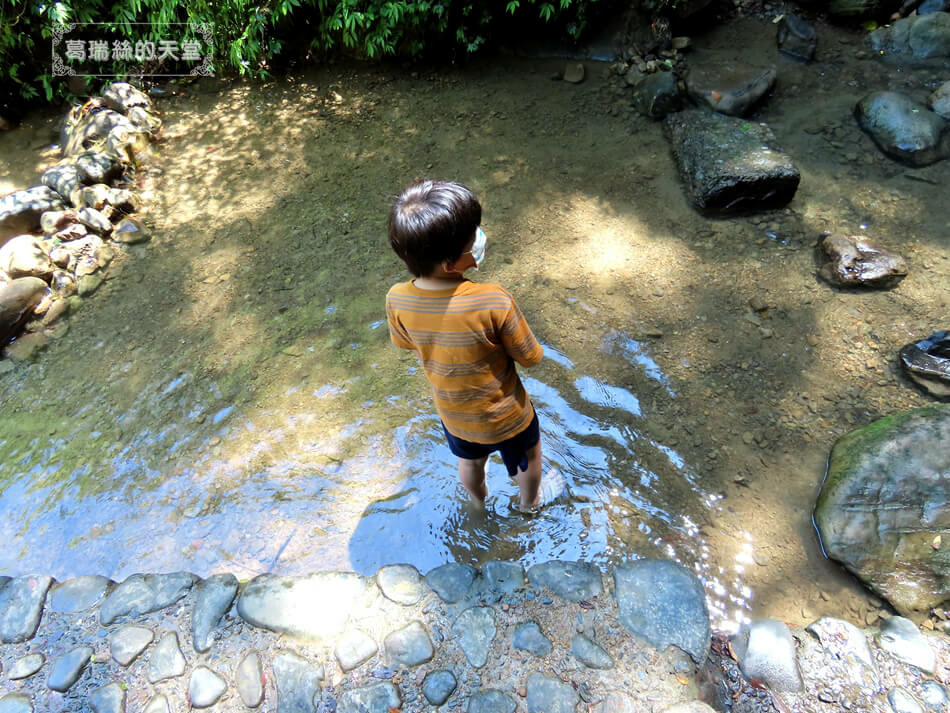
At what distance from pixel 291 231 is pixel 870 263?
11.7 feet

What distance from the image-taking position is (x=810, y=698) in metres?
1.86

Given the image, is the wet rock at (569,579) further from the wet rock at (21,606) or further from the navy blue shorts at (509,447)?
the wet rock at (21,606)

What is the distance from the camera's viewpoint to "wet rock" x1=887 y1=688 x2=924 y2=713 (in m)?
1.82

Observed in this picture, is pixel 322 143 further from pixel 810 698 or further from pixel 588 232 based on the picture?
pixel 810 698

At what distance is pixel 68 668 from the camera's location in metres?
2.07

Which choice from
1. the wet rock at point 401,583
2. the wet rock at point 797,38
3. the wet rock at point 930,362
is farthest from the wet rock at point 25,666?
the wet rock at point 797,38

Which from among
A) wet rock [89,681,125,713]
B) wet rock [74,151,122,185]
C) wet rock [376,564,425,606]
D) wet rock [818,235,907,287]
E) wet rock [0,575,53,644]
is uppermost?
wet rock [818,235,907,287]

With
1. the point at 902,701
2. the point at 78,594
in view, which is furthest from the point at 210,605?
the point at 902,701

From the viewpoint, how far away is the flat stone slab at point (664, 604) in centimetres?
200

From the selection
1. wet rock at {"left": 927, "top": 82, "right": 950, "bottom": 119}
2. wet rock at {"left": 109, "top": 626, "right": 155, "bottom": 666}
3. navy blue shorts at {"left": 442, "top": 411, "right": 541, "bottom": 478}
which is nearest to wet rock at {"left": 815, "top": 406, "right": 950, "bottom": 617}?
navy blue shorts at {"left": 442, "top": 411, "right": 541, "bottom": 478}

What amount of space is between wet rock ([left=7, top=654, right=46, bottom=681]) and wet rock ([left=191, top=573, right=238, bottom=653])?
55 centimetres

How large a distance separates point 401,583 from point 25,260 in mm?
3386

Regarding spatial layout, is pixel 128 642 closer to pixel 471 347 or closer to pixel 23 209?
pixel 471 347

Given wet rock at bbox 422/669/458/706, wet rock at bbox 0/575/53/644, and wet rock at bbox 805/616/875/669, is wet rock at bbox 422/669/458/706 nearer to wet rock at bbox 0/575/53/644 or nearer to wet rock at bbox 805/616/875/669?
wet rock at bbox 805/616/875/669
